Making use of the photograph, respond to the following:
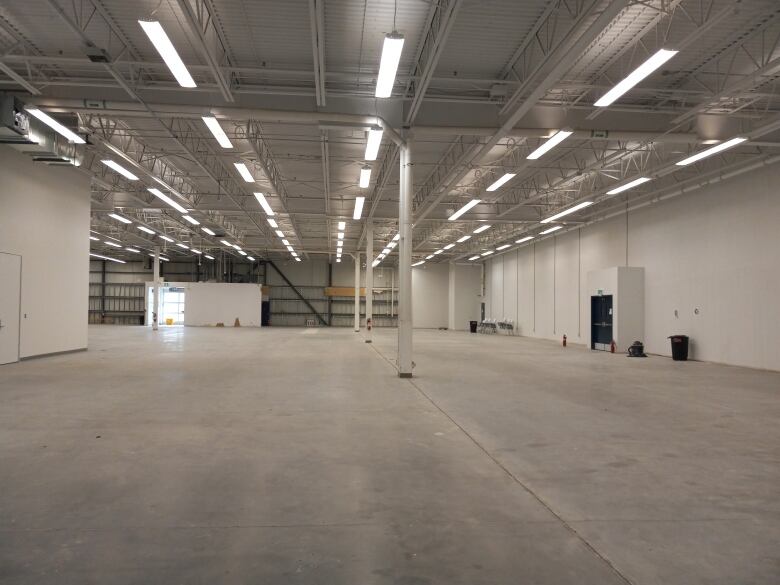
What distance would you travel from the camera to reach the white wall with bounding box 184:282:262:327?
149ft

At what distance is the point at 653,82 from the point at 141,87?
1114 centimetres

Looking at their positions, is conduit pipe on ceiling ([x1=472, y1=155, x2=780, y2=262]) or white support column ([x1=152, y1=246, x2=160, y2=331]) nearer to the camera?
conduit pipe on ceiling ([x1=472, y1=155, x2=780, y2=262])

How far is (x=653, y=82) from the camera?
12227 millimetres

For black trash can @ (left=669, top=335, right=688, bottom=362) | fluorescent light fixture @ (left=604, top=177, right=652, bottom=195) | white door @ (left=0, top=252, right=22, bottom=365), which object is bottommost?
black trash can @ (left=669, top=335, right=688, bottom=362)

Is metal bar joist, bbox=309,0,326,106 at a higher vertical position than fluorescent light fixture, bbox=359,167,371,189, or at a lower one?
higher

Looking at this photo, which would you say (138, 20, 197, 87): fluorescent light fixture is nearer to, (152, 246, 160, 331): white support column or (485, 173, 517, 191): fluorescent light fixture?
(485, 173, 517, 191): fluorescent light fixture

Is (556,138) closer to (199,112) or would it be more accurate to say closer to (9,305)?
(199,112)

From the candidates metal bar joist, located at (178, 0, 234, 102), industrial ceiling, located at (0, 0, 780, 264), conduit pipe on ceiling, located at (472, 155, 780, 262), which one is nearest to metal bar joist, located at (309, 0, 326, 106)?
industrial ceiling, located at (0, 0, 780, 264)

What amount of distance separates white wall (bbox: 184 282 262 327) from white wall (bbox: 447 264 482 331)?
16359 mm

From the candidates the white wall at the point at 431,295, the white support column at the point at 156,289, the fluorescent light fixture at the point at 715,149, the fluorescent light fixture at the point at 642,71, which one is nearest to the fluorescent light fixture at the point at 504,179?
the fluorescent light fixture at the point at 715,149

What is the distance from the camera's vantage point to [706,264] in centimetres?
1864

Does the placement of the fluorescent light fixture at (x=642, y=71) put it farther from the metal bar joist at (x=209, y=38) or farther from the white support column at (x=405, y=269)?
the metal bar joist at (x=209, y=38)

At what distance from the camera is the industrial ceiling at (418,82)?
9.47 metres

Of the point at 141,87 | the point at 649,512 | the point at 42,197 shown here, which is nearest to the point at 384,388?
the point at 649,512
